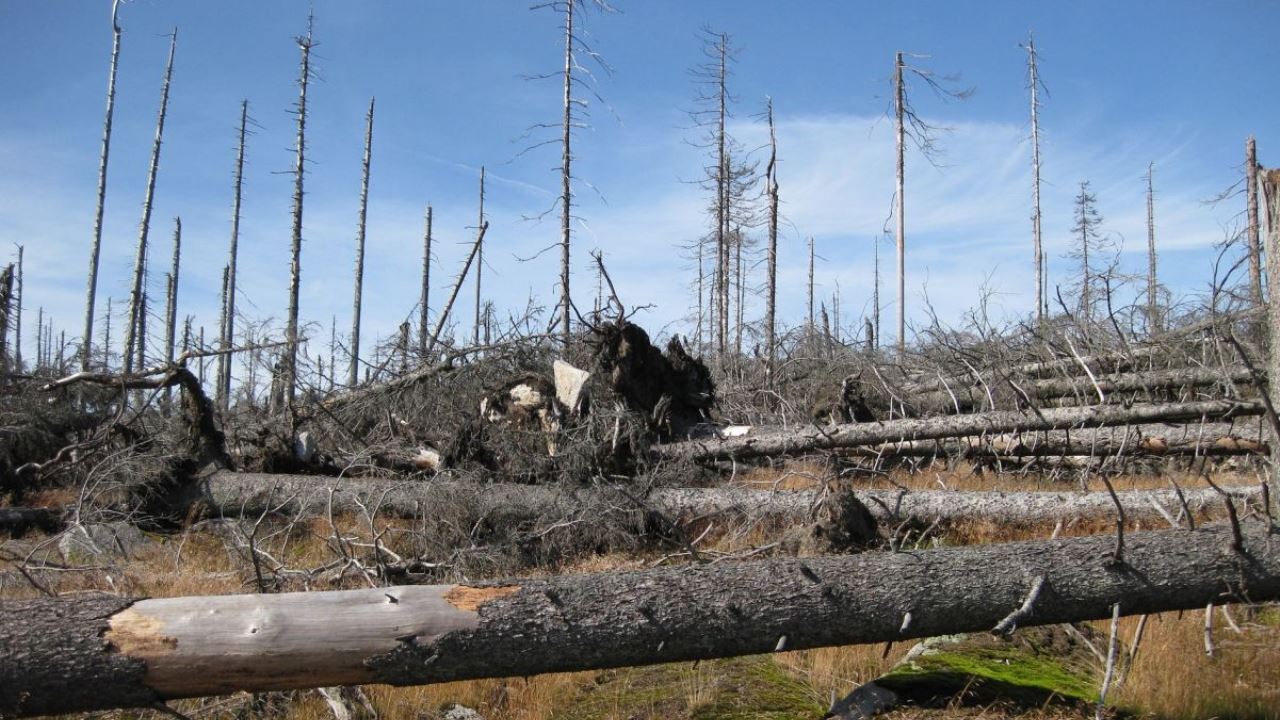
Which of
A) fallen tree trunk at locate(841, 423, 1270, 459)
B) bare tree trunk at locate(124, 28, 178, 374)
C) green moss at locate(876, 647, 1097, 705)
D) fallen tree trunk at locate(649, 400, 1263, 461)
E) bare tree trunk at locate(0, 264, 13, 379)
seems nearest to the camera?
green moss at locate(876, 647, 1097, 705)

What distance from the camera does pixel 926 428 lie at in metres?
8.70

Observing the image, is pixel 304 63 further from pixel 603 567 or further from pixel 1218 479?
pixel 1218 479

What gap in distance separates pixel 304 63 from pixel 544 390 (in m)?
21.6

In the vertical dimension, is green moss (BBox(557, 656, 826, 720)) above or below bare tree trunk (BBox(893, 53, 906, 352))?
below

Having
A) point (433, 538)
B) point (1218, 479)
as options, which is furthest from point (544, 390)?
point (1218, 479)

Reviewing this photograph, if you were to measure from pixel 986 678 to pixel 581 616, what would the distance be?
2.39m

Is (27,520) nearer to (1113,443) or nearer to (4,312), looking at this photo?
(4,312)

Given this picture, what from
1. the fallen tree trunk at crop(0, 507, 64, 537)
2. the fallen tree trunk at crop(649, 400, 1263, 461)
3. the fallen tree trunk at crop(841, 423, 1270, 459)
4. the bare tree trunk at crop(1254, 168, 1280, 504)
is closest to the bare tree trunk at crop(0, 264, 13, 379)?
the fallen tree trunk at crop(0, 507, 64, 537)

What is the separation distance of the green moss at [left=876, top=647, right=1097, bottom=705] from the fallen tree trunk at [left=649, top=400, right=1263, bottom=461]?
3.95 m

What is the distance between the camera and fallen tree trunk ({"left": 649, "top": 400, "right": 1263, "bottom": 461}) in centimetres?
781

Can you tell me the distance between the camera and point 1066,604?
407 centimetres

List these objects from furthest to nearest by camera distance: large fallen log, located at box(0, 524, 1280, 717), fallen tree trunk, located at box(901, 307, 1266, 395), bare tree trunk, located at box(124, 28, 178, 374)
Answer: bare tree trunk, located at box(124, 28, 178, 374) < fallen tree trunk, located at box(901, 307, 1266, 395) < large fallen log, located at box(0, 524, 1280, 717)

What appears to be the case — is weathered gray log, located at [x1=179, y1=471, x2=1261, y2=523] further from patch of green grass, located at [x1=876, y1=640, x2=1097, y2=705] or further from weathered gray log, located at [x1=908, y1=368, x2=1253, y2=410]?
patch of green grass, located at [x1=876, y1=640, x2=1097, y2=705]

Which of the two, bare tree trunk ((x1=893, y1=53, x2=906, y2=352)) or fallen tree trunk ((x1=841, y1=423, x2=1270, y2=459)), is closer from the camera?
fallen tree trunk ((x1=841, y1=423, x2=1270, y2=459))
